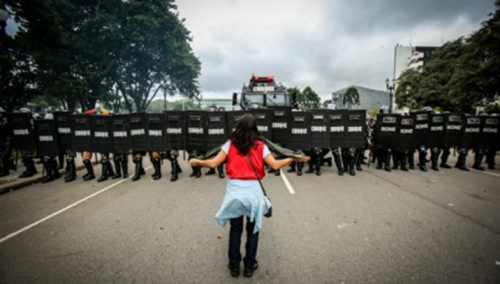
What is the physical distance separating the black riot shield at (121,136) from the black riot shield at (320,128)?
601 centimetres

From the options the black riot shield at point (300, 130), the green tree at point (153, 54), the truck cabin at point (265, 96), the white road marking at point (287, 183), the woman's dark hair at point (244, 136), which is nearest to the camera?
the woman's dark hair at point (244, 136)

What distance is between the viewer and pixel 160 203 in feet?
16.5

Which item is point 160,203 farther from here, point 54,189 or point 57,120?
point 57,120

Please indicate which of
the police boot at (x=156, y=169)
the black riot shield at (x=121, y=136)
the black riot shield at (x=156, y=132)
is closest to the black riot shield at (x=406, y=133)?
the black riot shield at (x=156, y=132)

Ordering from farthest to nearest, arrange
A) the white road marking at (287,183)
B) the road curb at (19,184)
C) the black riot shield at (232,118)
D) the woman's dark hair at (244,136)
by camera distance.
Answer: the black riot shield at (232,118)
the road curb at (19,184)
the white road marking at (287,183)
the woman's dark hair at (244,136)

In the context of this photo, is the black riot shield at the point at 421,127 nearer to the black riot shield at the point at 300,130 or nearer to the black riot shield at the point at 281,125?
the black riot shield at the point at 300,130

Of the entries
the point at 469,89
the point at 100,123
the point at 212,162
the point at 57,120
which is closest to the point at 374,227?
the point at 212,162

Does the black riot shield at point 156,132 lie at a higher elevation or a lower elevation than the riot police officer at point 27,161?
higher

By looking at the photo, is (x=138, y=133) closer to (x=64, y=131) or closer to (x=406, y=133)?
(x=64, y=131)

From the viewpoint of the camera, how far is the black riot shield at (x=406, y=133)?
25.5ft

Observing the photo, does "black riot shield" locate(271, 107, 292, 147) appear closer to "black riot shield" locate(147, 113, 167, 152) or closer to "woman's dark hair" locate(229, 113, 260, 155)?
"black riot shield" locate(147, 113, 167, 152)

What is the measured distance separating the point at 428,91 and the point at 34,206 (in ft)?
133

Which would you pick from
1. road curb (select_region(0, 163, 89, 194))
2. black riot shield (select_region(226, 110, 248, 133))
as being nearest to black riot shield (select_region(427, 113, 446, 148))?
black riot shield (select_region(226, 110, 248, 133))

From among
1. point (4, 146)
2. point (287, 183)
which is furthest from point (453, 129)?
point (4, 146)
